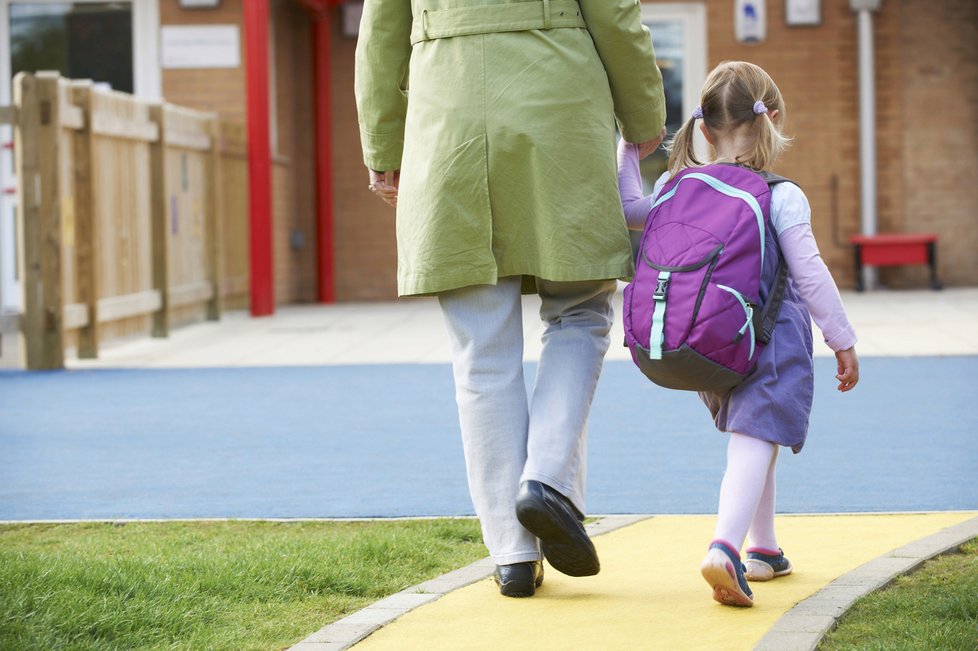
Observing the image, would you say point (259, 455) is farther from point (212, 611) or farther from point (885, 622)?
point (885, 622)

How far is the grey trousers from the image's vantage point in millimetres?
3355

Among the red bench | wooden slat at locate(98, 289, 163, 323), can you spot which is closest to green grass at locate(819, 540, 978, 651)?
wooden slat at locate(98, 289, 163, 323)

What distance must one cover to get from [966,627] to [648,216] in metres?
1.11

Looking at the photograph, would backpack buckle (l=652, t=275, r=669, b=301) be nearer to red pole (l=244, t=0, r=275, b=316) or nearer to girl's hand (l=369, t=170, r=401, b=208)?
girl's hand (l=369, t=170, r=401, b=208)

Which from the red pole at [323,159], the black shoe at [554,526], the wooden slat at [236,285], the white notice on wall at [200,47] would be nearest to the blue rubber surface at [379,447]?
the black shoe at [554,526]

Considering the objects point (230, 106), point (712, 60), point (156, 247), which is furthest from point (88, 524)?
point (712, 60)

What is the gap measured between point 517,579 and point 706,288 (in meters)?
0.79

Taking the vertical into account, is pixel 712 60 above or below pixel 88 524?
above

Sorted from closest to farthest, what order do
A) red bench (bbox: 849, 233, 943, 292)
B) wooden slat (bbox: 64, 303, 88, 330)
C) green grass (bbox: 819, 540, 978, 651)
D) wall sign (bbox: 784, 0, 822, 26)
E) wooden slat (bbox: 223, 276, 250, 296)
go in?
green grass (bbox: 819, 540, 978, 651) → wooden slat (bbox: 64, 303, 88, 330) → wooden slat (bbox: 223, 276, 250, 296) → red bench (bbox: 849, 233, 943, 292) → wall sign (bbox: 784, 0, 822, 26)

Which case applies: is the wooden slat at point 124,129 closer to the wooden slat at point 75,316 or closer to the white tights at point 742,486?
the wooden slat at point 75,316

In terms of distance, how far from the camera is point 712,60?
1504 centimetres

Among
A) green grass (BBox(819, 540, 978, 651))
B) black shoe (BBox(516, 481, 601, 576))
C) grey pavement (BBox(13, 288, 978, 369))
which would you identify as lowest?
grey pavement (BBox(13, 288, 978, 369))

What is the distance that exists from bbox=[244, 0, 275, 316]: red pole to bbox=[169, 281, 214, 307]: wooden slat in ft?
1.68

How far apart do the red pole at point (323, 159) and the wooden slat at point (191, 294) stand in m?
2.72
